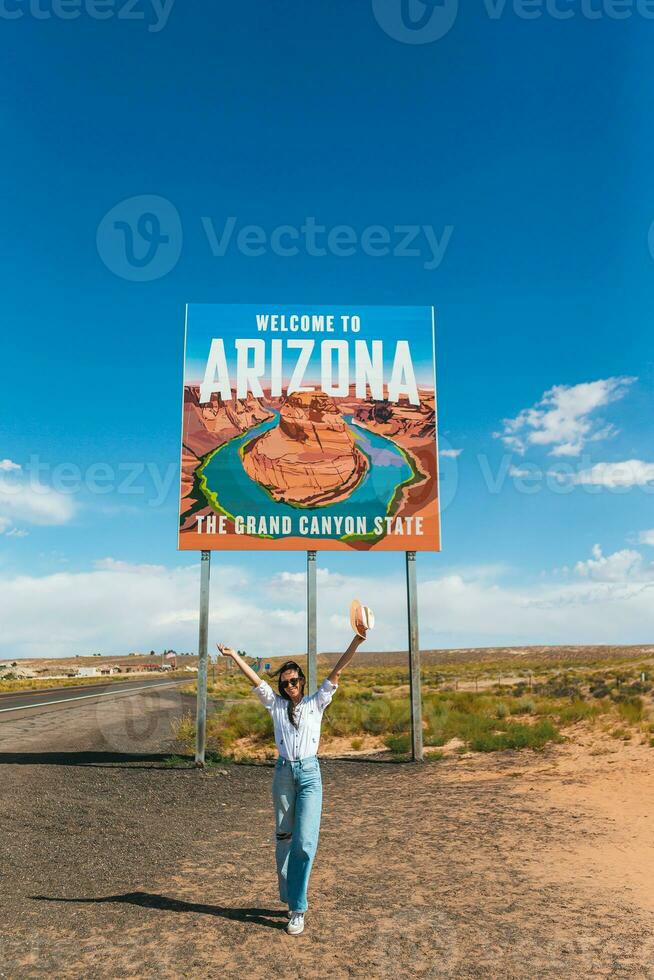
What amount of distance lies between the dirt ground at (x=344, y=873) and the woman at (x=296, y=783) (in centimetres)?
43

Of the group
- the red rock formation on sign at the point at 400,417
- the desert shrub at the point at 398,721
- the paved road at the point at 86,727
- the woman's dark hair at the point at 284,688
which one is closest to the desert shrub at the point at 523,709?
the desert shrub at the point at 398,721

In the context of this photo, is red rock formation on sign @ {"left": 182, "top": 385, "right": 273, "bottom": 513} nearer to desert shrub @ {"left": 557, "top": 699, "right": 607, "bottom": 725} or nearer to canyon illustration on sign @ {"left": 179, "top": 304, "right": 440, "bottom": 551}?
canyon illustration on sign @ {"left": 179, "top": 304, "right": 440, "bottom": 551}

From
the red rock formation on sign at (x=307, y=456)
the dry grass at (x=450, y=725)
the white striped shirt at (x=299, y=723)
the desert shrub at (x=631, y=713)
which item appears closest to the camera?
the white striped shirt at (x=299, y=723)

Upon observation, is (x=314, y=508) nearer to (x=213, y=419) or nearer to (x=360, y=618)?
(x=213, y=419)

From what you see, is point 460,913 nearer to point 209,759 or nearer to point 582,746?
point 209,759

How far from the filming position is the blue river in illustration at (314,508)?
14250mm

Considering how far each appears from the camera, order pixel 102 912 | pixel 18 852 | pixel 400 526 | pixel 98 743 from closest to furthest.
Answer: pixel 102 912 < pixel 18 852 < pixel 400 526 < pixel 98 743

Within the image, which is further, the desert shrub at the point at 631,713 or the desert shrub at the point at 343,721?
the desert shrub at the point at 343,721

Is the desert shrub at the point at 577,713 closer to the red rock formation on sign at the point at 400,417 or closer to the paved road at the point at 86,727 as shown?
the red rock formation on sign at the point at 400,417

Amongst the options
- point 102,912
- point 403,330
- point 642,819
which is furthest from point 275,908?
point 403,330

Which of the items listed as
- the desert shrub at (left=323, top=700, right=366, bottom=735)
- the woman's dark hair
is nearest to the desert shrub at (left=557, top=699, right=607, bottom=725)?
the desert shrub at (left=323, top=700, right=366, bottom=735)

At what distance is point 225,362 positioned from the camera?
14711mm

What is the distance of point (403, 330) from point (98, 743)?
37.3ft

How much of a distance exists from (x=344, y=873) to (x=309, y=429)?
886 centimetres
